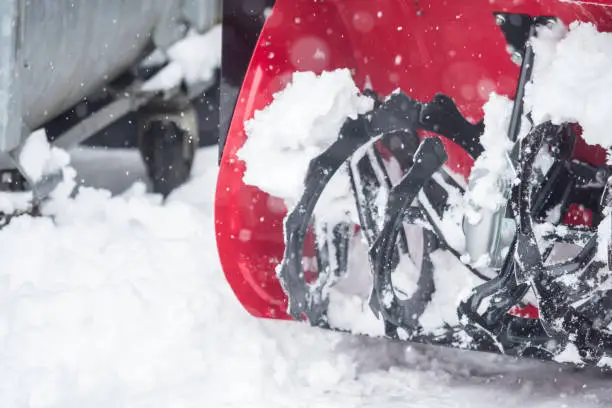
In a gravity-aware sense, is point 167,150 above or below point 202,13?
below

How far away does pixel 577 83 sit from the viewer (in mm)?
1908

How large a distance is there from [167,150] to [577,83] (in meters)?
2.31

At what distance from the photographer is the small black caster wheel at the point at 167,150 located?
3.87m

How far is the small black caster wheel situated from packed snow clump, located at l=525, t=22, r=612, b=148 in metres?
2.14

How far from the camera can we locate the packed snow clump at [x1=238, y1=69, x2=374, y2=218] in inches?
82.8

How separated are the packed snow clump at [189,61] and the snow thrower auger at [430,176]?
4.95 feet

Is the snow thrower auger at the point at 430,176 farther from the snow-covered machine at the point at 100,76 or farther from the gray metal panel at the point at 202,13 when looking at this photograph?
the gray metal panel at the point at 202,13

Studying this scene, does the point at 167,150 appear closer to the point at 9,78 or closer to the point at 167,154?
the point at 167,154

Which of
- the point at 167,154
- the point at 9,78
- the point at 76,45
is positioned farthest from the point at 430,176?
the point at 167,154

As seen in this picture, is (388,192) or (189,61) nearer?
(388,192)

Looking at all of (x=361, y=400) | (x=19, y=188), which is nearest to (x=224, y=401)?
(x=361, y=400)

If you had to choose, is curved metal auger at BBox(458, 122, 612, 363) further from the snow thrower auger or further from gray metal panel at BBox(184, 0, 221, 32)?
gray metal panel at BBox(184, 0, 221, 32)

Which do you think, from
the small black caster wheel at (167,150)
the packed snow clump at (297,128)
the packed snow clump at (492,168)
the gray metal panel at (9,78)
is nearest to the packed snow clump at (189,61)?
the small black caster wheel at (167,150)

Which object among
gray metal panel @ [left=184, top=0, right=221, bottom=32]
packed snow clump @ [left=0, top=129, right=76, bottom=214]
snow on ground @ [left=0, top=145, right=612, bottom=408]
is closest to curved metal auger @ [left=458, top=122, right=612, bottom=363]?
snow on ground @ [left=0, top=145, right=612, bottom=408]
